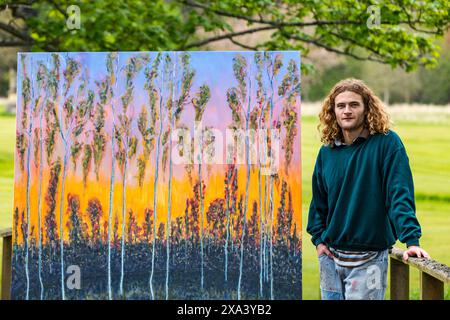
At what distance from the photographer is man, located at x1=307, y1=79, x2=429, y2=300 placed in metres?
3.04

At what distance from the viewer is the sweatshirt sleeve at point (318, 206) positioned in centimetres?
330

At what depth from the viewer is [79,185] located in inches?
157

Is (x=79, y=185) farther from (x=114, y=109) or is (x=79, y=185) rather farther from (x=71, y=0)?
(x=71, y=0)

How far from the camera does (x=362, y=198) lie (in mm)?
3100

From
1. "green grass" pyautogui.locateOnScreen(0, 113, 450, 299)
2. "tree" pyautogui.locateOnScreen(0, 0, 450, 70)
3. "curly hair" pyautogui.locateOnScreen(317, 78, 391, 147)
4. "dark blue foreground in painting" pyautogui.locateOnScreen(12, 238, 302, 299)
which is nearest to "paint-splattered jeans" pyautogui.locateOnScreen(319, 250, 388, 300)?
"curly hair" pyautogui.locateOnScreen(317, 78, 391, 147)

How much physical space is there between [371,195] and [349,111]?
369 millimetres

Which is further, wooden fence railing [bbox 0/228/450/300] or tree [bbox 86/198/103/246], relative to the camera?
tree [bbox 86/198/103/246]

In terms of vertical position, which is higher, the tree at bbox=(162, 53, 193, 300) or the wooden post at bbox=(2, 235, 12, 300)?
the tree at bbox=(162, 53, 193, 300)

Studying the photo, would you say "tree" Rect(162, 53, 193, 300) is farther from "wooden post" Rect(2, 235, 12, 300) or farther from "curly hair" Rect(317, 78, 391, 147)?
"wooden post" Rect(2, 235, 12, 300)

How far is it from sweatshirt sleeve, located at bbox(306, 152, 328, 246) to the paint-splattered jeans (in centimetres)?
11

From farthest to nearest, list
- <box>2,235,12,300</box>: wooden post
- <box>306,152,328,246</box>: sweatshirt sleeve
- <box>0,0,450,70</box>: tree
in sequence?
<box>0,0,450,70</box>: tree, <box>2,235,12,300</box>: wooden post, <box>306,152,328,246</box>: sweatshirt sleeve

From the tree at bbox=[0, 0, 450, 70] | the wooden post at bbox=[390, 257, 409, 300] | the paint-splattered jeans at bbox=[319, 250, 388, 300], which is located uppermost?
the tree at bbox=[0, 0, 450, 70]

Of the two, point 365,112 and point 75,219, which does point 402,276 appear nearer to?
point 365,112
